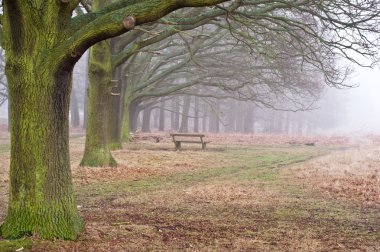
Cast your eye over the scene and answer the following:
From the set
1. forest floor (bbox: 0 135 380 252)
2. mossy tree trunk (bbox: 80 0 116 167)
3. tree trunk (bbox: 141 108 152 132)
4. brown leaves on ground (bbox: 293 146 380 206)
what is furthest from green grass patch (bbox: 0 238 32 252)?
tree trunk (bbox: 141 108 152 132)

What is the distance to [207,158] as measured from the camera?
60.0 feet

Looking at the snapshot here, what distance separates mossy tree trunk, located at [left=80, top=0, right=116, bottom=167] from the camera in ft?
45.7

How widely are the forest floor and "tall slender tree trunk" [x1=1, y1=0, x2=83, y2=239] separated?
0.44 m

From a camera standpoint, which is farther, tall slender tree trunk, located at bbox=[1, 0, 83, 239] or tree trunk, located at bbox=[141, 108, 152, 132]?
tree trunk, located at bbox=[141, 108, 152, 132]

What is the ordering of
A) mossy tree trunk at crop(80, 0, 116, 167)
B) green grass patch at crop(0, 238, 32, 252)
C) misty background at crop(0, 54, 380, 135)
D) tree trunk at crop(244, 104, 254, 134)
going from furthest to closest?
1. misty background at crop(0, 54, 380, 135)
2. tree trunk at crop(244, 104, 254, 134)
3. mossy tree trunk at crop(80, 0, 116, 167)
4. green grass patch at crop(0, 238, 32, 252)

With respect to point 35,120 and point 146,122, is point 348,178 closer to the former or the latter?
point 35,120

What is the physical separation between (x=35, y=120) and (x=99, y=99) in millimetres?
8333

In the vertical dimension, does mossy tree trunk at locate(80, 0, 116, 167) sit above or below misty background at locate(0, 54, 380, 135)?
below

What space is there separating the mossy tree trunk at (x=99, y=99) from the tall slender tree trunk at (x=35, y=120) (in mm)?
7892

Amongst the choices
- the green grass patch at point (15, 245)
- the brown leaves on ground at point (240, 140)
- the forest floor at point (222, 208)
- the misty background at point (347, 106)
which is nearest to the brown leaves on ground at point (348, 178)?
the forest floor at point (222, 208)

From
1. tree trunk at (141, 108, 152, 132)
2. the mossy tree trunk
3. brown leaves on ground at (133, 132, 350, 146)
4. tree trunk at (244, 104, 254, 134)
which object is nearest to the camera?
the mossy tree trunk

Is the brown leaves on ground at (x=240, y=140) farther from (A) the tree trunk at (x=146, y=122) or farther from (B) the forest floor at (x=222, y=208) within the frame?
(B) the forest floor at (x=222, y=208)

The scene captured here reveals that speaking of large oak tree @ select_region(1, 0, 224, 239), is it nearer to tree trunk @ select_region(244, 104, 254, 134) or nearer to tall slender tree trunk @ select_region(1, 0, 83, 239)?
tall slender tree trunk @ select_region(1, 0, 83, 239)

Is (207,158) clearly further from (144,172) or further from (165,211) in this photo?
(165,211)
